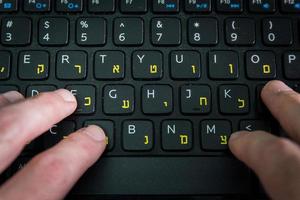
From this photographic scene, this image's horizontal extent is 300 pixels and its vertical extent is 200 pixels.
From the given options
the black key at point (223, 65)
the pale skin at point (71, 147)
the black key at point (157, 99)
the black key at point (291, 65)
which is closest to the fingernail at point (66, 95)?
the pale skin at point (71, 147)

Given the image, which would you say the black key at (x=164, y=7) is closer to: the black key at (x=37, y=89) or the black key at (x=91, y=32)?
the black key at (x=91, y=32)

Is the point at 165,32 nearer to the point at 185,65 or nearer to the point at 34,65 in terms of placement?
the point at 185,65

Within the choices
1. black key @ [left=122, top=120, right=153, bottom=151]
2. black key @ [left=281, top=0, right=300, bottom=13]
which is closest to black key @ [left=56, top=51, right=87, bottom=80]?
black key @ [left=122, top=120, right=153, bottom=151]

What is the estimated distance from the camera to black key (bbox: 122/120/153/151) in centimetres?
59

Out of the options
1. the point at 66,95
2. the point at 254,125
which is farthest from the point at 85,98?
the point at 254,125

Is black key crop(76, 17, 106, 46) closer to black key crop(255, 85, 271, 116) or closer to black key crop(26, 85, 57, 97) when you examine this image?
black key crop(26, 85, 57, 97)

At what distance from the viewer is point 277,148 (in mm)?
509

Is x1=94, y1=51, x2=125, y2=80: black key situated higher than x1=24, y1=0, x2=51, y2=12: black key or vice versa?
x1=24, y1=0, x2=51, y2=12: black key

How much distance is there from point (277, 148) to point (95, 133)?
243mm

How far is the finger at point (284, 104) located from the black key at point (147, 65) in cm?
16

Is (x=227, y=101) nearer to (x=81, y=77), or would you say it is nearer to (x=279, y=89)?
(x=279, y=89)

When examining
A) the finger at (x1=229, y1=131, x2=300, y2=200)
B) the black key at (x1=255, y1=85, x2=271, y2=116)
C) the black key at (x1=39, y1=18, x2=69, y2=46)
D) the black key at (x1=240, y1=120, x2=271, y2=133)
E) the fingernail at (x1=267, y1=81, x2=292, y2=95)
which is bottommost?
the finger at (x1=229, y1=131, x2=300, y2=200)

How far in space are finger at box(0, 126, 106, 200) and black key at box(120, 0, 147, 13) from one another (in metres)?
0.19

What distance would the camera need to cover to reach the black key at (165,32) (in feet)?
2.02
